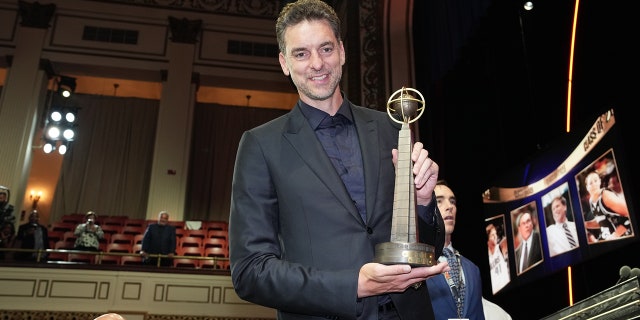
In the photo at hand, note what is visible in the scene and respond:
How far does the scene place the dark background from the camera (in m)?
4.86

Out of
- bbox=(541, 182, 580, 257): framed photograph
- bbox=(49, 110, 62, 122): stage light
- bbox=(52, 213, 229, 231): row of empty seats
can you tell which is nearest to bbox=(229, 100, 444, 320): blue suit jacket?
bbox=(541, 182, 580, 257): framed photograph

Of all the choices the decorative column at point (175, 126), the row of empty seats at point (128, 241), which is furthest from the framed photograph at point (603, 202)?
the decorative column at point (175, 126)

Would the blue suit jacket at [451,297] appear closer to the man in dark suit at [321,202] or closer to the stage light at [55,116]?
the man in dark suit at [321,202]

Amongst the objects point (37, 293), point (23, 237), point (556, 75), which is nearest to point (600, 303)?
point (556, 75)

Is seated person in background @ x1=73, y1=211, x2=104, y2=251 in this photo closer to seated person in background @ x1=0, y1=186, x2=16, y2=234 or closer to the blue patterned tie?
seated person in background @ x1=0, y1=186, x2=16, y2=234

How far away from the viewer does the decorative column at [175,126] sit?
1080 cm

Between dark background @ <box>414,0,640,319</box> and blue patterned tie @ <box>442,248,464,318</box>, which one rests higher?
dark background @ <box>414,0,640,319</box>

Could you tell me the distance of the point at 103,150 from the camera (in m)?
13.0

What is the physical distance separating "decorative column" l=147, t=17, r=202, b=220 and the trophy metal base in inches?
398

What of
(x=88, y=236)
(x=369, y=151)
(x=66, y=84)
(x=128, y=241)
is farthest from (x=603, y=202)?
(x=66, y=84)

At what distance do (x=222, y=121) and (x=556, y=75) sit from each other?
9.25m

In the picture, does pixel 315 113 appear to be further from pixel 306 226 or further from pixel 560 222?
pixel 560 222

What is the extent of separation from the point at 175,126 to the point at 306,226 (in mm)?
10635

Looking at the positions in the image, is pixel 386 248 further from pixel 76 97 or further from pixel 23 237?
pixel 76 97
